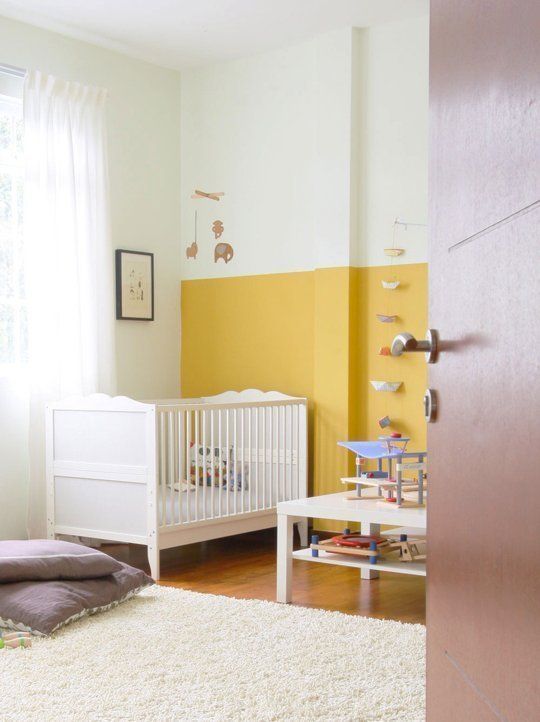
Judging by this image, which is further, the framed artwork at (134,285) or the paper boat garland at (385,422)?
the framed artwork at (134,285)

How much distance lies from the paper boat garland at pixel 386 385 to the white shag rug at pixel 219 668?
1506mm

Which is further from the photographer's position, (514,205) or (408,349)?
(408,349)

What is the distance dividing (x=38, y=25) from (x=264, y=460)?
2.32m

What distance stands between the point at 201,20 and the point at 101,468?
2169mm

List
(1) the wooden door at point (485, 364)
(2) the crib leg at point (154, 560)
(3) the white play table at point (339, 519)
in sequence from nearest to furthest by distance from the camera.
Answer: (1) the wooden door at point (485, 364) < (3) the white play table at point (339, 519) < (2) the crib leg at point (154, 560)

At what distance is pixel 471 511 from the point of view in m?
0.96

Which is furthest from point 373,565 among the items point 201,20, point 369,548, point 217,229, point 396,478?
point 201,20

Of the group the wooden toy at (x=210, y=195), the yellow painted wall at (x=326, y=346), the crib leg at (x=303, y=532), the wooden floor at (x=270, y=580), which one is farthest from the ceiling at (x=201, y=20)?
the wooden floor at (x=270, y=580)

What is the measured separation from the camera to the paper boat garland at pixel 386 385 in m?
4.19

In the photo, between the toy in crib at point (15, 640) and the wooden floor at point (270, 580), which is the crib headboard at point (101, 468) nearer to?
the wooden floor at point (270, 580)

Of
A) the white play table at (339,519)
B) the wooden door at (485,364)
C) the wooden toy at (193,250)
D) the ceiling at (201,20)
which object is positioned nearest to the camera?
the wooden door at (485,364)

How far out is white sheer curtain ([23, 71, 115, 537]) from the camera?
4.04 m

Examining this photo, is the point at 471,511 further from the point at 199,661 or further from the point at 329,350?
the point at 329,350

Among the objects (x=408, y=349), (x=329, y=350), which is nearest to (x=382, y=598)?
(x=329, y=350)
